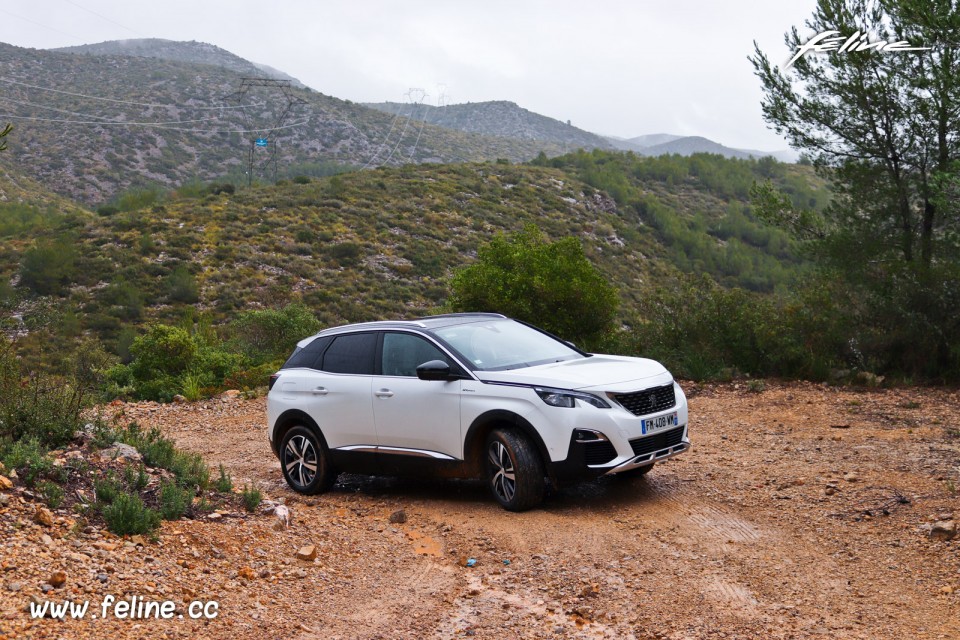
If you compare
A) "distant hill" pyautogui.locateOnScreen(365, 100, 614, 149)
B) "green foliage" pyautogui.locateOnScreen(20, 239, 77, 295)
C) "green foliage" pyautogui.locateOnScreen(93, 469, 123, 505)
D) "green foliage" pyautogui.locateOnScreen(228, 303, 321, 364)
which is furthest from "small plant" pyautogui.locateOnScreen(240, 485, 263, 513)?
"distant hill" pyautogui.locateOnScreen(365, 100, 614, 149)

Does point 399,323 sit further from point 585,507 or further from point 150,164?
point 150,164

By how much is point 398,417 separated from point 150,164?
71087mm

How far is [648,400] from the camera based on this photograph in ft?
22.9

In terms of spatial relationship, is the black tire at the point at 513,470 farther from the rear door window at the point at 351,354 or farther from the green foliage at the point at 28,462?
the green foliage at the point at 28,462

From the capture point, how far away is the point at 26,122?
71.1m

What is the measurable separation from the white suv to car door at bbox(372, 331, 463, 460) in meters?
0.01

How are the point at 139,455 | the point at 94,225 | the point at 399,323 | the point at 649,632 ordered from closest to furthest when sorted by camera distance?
the point at 649,632, the point at 139,455, the point at 399,323, the point at 94,225

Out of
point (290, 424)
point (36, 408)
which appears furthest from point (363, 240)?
point (36, 408)

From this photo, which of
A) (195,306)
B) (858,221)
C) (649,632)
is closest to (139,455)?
(649,632)

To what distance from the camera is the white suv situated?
22.1ft

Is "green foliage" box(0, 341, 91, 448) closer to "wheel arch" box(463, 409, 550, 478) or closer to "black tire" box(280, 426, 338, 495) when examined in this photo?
"black tire" box(280, 426, 338, 495)

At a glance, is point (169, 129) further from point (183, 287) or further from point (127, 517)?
point (127, 517)

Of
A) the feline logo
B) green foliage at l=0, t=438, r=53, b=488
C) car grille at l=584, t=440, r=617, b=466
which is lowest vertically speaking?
green foliage at l=0, t=438, r=53, b=488

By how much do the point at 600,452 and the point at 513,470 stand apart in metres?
0.74
